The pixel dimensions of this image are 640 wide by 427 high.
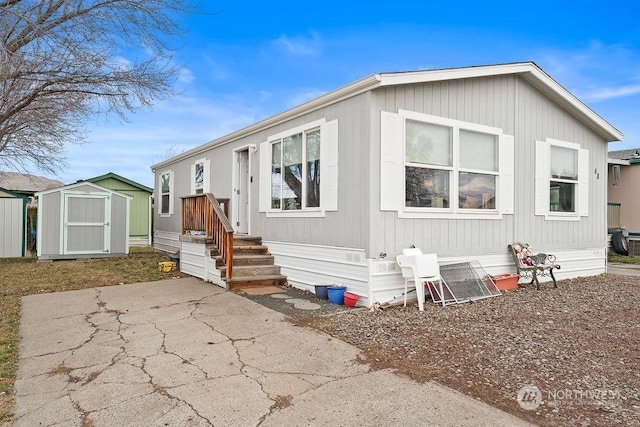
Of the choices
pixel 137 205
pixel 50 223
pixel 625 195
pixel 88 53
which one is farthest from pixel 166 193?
pixel 625 195

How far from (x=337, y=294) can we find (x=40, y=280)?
6.03 meters

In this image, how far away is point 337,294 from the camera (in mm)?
6117

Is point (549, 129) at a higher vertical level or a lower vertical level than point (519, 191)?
higher

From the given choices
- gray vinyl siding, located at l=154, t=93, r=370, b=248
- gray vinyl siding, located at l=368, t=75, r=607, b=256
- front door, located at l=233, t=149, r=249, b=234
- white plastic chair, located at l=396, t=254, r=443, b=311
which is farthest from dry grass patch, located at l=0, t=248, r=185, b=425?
white plastic chair, located at l=396, t=254, r=443, b=311

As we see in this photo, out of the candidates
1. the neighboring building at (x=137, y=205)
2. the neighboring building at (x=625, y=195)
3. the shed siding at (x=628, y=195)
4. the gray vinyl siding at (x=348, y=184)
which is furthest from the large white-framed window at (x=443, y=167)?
the neighboring building at (x=137, y=205)

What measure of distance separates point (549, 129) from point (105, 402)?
8.67 metres

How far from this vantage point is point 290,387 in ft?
10.7

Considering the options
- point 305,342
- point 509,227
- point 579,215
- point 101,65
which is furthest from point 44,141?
point 579,215

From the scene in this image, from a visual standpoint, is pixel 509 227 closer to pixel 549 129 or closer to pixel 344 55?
pixel 549 129

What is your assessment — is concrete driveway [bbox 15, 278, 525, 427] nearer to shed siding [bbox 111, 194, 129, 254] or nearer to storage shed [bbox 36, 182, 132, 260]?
storage shed [bbox 36, 182, 132, 260]

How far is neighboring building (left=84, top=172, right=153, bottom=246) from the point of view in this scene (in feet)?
56.4

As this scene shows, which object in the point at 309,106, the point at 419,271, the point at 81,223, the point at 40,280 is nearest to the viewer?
the point at 419,271

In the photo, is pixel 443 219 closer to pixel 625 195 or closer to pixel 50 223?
pixel 50 223

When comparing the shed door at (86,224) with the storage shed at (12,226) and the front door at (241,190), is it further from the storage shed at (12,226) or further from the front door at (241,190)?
the front door at (241,190)
